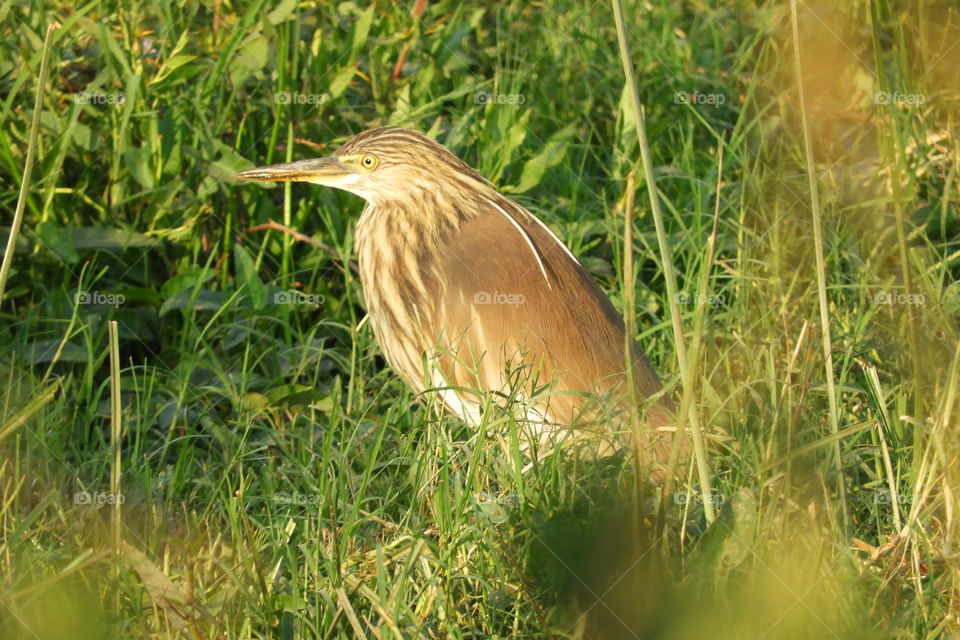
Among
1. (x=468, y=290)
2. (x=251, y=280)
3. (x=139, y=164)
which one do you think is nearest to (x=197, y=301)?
(x=251, y=280)

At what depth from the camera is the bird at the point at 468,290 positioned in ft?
9.39

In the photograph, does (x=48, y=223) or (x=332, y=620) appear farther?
(x=48, y=223)

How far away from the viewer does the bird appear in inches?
Result: 113

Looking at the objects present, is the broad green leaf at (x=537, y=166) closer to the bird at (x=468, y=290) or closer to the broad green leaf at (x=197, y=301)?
the bird at (x=468, y=290)

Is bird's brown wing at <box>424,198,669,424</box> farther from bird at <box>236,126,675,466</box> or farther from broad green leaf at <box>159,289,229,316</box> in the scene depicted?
broad green leaf at <box>159,289,229,316</box>

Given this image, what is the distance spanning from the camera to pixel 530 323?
292 cm

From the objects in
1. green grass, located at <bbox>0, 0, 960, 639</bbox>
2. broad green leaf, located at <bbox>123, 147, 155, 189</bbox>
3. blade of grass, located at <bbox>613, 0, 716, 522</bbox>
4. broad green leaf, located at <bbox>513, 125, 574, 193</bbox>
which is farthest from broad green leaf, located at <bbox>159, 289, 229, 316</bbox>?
blade of grass, located at <bbox>613, 0, 716, 522</bbox>

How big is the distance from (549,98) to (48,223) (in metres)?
1.99

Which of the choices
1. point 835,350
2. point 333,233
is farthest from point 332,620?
point 333,233

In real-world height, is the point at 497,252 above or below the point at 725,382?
above

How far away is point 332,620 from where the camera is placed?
1891mm

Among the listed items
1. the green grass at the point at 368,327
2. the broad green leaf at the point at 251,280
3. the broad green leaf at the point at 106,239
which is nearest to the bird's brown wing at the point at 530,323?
the green grass at the point at 368,327

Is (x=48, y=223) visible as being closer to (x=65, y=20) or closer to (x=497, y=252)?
(x=65, y=20)

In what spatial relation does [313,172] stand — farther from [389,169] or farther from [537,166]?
[537,166]
